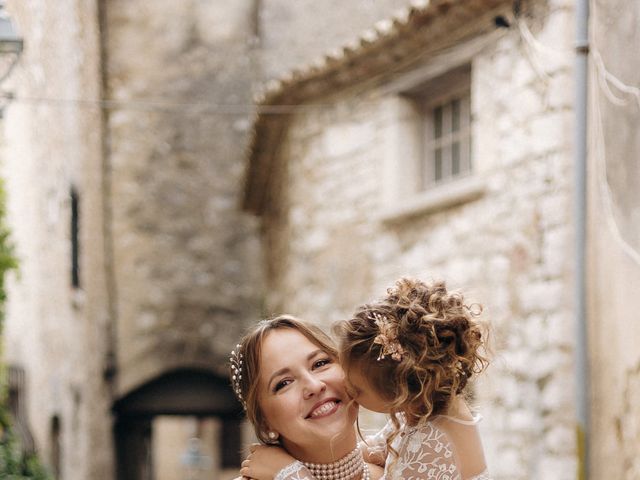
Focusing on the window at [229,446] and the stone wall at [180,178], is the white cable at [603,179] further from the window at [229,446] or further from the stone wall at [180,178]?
the window at [229,446]

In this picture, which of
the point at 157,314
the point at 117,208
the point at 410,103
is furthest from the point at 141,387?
the point at 410,103

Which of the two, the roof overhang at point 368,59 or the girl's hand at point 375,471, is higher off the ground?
the roof overhang at point 368,59

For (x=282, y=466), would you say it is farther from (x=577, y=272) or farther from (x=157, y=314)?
(x=157, y=314)

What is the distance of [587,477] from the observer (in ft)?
16.5

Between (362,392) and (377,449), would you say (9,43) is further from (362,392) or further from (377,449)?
(362,392)

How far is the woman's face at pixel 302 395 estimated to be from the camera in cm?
225

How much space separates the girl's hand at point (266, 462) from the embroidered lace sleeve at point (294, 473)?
2 centimetres

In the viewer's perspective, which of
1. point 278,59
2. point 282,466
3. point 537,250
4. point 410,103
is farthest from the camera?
point 278,59

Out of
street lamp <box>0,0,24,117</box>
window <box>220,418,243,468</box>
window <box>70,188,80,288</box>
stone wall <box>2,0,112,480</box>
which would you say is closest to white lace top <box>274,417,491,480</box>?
street lamp <box>0,0,24,117</box>

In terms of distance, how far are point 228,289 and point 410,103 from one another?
5.74 m

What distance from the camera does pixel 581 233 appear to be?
503cm

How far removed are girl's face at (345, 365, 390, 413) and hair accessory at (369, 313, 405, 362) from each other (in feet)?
0.25

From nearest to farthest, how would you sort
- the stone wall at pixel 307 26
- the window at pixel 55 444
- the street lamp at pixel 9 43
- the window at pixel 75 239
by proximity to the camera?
the street lamp at pixel 9 43 < the window at pixel 55 444 < the window at pixel 75 239 < the stone wall at pixel 307 26

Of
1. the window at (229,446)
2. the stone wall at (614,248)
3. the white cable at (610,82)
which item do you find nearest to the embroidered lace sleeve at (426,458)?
the stone wall at (614,248)
